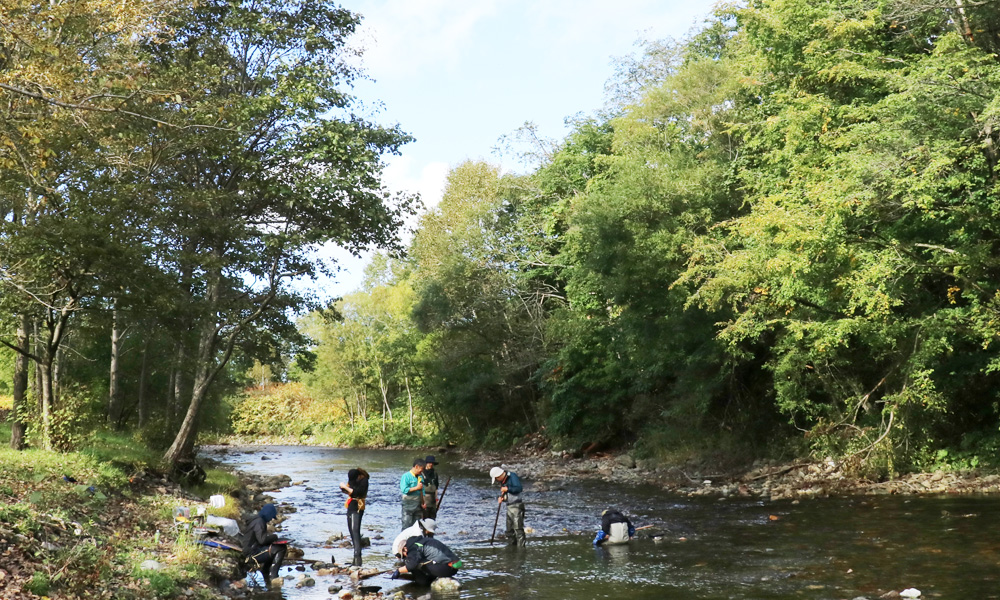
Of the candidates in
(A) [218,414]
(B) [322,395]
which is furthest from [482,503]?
(B) [322,395]

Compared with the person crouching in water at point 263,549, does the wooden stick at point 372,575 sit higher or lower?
lower

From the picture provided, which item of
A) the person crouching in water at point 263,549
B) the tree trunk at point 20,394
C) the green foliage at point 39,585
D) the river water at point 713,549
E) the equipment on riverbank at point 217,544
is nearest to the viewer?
the green foliage at point 39,585

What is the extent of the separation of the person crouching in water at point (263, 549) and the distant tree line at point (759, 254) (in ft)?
42.7

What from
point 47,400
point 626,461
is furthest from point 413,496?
point 626,461

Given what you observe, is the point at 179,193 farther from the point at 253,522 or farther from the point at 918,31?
the point at 918,31

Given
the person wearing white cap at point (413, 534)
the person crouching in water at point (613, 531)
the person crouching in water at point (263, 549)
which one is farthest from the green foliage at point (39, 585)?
the person crouching in water at point (613, 531)

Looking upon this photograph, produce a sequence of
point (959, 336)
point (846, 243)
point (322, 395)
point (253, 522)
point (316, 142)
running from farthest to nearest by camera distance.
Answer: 1. point (322, 395)
2. point (316, 142)
3. point (959, 336)
4. point (846, 243)
5. point (253, 522)

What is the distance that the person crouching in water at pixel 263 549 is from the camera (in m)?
13.0

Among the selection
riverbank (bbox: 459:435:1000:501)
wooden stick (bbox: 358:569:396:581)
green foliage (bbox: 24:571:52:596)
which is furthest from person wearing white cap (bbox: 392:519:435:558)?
riverbank (bbox: 459:435:1000:501)

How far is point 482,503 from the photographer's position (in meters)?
25.0

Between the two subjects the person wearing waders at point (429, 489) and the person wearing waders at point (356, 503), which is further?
the person wearing waders at point (429, 489)

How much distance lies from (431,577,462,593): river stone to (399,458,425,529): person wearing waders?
2934mm

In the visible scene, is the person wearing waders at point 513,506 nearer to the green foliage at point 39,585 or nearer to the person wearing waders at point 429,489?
the person wearing waders at point 429,489

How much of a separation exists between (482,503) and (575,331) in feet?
58.3
